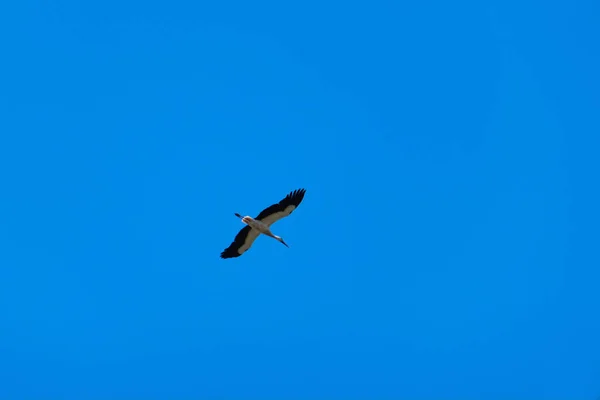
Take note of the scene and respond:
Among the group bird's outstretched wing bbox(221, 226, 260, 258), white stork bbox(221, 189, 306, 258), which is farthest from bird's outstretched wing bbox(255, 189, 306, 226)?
bird's outstretched wing bbox(221, 226, 260, 258)

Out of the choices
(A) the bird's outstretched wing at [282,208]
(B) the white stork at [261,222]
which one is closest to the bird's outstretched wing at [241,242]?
(B) the white stork at [261,222]

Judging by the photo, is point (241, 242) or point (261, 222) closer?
point (261, 222)

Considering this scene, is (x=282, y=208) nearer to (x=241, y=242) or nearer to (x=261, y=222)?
(x=261, y=222)

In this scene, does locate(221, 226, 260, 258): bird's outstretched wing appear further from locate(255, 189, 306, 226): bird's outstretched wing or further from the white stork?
locate(255, 189, 306, 226): bird's outstretched wing

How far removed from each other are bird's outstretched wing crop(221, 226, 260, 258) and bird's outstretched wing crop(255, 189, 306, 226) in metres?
0.97

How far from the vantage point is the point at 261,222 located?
28.2 m

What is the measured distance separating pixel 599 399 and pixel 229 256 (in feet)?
268

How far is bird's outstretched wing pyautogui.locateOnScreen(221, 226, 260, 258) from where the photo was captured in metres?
28.9

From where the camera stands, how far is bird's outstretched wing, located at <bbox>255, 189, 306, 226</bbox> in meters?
27.1

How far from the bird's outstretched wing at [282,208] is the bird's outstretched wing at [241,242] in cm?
97

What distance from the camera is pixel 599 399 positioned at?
9306cm

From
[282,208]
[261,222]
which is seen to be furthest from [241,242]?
[282,208]

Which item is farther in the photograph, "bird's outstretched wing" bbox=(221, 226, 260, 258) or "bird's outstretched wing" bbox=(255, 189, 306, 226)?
"bird's outstretched wing" bbox=(221, 226, 260, 258)

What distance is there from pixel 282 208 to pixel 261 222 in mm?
1362
